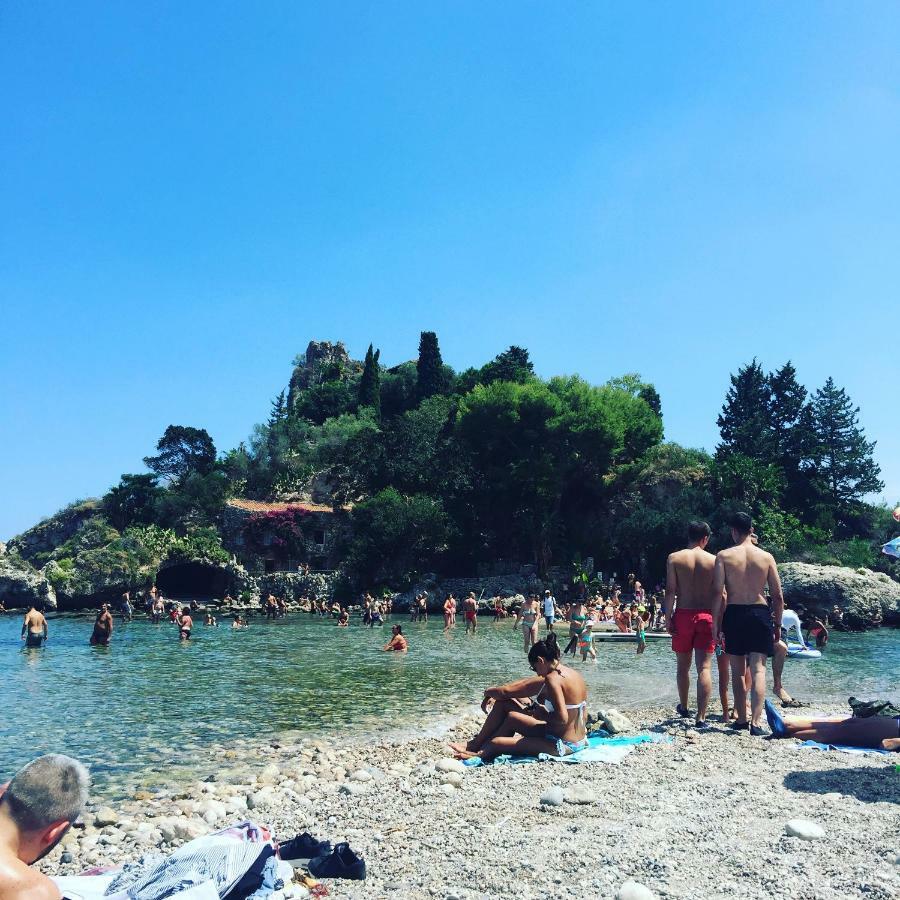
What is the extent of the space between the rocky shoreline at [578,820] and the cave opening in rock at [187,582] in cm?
4782

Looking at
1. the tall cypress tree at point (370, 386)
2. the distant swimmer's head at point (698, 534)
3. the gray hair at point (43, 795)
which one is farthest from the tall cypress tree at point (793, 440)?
the gray hair at point (43, 795)

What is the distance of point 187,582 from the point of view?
180 feet

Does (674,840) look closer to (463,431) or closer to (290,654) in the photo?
(290,654)

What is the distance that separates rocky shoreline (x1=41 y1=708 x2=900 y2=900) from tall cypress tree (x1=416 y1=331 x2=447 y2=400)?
202 feet

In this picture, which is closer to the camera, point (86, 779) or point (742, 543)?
point (86, 779)

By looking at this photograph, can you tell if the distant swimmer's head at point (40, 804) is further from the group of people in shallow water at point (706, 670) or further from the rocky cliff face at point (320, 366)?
the rocky cliff face at point (320, 366)

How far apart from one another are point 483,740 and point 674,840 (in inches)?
111

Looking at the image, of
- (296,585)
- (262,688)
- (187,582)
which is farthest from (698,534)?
(187,582)

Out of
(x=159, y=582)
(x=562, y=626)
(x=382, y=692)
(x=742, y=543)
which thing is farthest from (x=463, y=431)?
(x=742, y=543)

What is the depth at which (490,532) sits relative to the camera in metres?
45.4

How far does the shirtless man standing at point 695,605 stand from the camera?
7383 millimetres

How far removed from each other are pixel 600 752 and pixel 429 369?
2508 inches

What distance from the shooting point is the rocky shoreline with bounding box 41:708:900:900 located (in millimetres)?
3699

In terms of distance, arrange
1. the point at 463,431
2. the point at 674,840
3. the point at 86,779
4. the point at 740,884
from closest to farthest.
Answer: the point at 86,779
the point at 740,884
the point at 674,840
the point at 463,431
